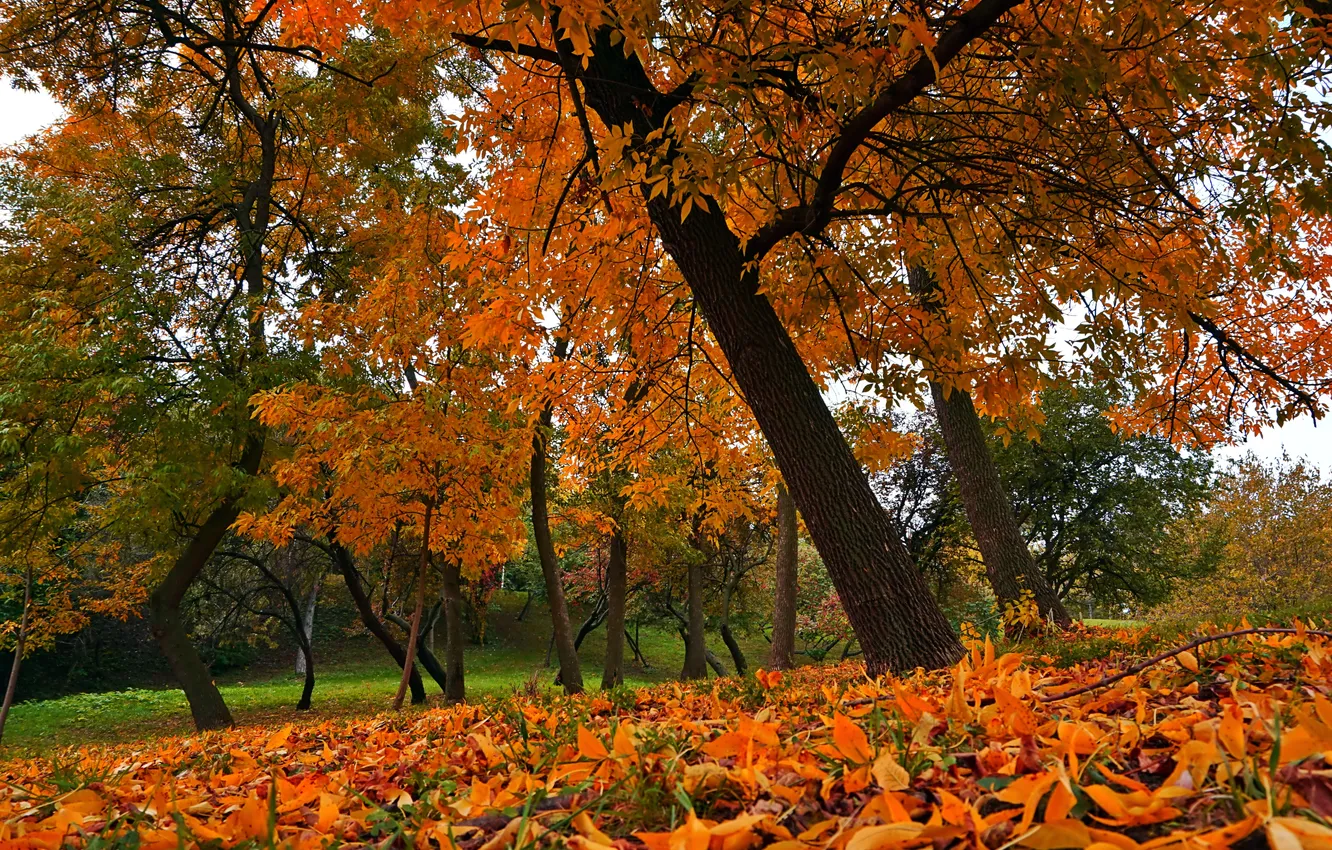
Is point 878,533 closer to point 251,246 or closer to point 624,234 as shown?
point 624,234

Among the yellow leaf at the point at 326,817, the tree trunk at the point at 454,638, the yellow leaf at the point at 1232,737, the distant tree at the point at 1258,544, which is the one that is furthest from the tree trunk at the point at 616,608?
the distant tree at the point at 1258,544

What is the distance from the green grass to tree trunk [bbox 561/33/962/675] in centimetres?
445

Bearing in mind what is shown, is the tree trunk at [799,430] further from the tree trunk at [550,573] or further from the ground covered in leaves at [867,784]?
the tree trunk at [550,573]

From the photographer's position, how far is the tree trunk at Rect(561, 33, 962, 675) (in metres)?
3.40

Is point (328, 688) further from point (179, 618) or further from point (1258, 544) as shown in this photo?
point (1258, 544)

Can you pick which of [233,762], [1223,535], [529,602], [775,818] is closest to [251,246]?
[233,762]

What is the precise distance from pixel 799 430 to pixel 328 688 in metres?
20.4

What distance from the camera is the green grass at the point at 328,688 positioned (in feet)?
42.8

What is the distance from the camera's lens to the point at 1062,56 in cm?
271

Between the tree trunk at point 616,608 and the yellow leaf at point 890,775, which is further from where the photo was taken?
the tree trunk at point 616,608

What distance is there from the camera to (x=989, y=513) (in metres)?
7.01

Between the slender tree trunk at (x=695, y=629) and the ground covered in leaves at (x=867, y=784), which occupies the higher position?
the ground covered in leaves at (x=867, y=784)

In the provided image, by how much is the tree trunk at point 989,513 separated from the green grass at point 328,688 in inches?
186

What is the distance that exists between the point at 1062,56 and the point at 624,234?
2440 mm
